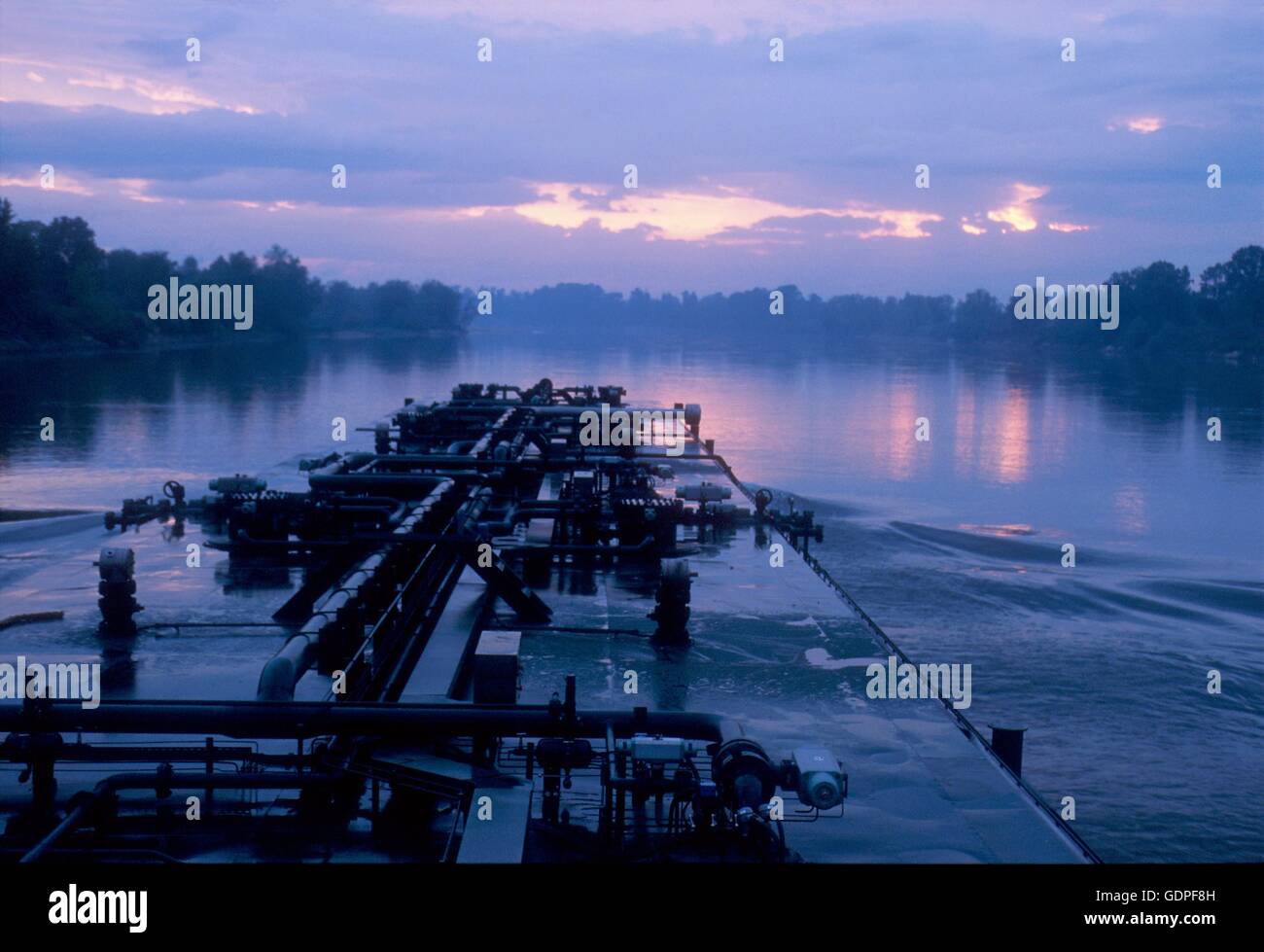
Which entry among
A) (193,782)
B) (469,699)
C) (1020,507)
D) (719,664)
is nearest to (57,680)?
(469,699)

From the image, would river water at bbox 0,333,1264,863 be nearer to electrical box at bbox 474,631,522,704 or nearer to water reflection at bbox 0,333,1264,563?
water reflection at bbox 0,333,1264,563

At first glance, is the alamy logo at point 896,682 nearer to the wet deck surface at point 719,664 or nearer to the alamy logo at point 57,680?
the wet deck surface at point 719,664

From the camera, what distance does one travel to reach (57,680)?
1995cm

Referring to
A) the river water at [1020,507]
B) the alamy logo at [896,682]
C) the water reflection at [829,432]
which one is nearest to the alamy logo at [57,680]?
the alamy logo at [896,682]

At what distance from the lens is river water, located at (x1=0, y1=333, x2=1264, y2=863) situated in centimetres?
2933

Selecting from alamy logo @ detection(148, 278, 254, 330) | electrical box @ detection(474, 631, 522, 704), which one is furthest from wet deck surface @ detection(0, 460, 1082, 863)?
alamy logo @ detection(148, 278, 254, 330)

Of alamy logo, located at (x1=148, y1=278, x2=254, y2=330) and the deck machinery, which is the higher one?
alamy logo, located at (x1=148, y1=278, x2=254, y2=330)

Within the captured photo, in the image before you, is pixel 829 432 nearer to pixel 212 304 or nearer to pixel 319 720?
pixel 212 304

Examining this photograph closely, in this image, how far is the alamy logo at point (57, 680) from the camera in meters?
19.2

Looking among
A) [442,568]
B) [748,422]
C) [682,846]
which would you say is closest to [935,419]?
[748,422]

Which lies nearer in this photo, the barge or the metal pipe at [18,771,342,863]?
the metal pipe at [18,771,342,863]
